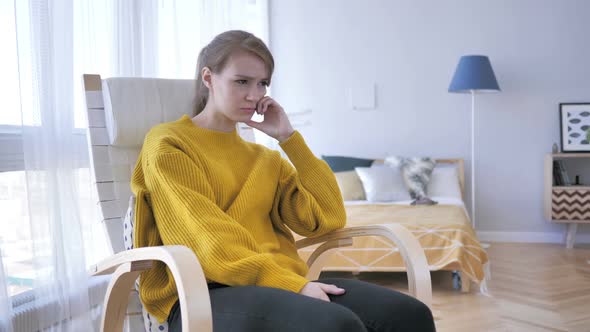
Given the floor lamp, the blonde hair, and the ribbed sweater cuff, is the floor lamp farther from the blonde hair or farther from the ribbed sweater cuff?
the blonde hair

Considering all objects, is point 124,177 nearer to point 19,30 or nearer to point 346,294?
point 19,30

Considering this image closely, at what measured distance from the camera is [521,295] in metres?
3.10

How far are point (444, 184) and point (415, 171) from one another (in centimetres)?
26

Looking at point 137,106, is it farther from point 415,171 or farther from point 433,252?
point 415,171

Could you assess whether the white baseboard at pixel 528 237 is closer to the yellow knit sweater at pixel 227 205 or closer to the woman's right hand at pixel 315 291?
the yellow knit sweater at pixel 227 205

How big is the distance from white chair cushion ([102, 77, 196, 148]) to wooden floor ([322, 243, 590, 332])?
155cm

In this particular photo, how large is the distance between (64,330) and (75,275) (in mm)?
182

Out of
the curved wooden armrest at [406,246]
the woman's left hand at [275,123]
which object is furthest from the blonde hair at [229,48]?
the curved wooden armrest at [406,246]

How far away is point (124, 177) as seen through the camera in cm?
172

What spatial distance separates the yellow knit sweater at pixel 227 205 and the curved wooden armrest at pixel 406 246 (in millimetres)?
47

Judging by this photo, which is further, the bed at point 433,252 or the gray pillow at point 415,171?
the gray pillow at point 415,171

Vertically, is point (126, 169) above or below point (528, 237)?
above

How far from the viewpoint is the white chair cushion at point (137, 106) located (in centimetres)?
170

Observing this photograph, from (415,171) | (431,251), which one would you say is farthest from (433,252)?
(415,171)
